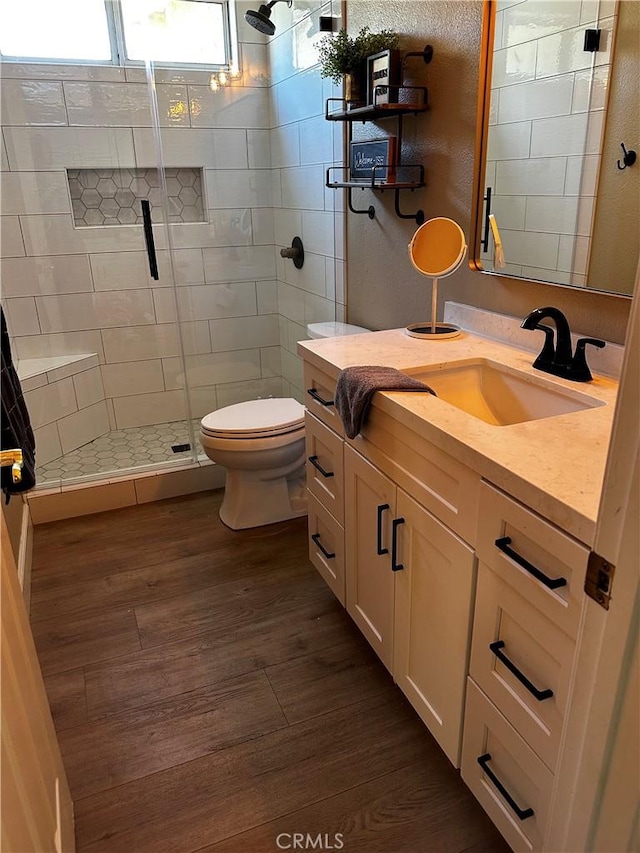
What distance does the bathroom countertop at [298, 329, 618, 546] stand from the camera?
0.92 meters

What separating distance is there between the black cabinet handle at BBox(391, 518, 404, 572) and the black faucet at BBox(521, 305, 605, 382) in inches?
20.6

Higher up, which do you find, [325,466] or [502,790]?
[325,466]

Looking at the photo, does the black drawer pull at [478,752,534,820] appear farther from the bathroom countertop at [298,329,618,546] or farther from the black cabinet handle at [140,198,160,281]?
the black cabinet handle at [140,198,160,281]

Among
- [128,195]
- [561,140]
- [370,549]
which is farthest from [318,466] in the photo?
[128,195]

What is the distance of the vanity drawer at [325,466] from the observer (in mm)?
1746

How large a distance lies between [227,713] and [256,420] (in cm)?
113

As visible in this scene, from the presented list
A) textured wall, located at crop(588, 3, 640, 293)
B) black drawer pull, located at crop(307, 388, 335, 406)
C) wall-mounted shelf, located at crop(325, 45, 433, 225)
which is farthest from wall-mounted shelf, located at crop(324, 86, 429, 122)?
black drawer pull, located at crop(307, 388, 335, 406)

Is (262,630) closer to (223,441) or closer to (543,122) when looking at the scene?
(223,441)

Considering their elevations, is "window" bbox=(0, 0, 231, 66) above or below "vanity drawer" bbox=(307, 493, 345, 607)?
above

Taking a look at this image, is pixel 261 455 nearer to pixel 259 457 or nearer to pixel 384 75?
pixel 259 457

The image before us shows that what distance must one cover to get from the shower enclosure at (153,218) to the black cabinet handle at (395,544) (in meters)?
1.57

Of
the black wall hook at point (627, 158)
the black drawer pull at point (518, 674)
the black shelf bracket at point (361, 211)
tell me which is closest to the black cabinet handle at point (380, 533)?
the black drawer pull at point (518, 674)

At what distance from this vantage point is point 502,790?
116 centimetres

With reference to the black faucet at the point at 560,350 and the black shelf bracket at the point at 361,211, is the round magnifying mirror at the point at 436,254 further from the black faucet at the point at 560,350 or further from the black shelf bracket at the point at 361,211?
the black shelf bracket at the point at 361,211
